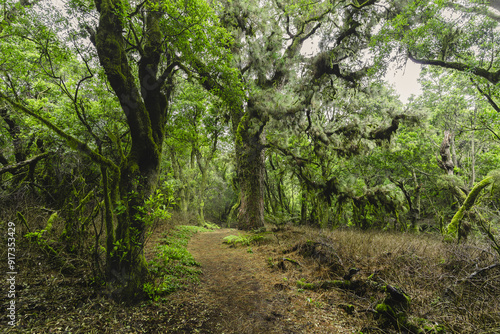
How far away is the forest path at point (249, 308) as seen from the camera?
9.51 ft

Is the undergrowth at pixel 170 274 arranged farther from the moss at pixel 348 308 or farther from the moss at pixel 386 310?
the moss at pixel 386 310

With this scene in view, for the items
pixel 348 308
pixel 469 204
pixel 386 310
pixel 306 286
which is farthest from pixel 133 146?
pixel 469 204

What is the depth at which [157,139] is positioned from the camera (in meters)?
4.18

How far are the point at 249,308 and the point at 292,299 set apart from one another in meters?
0.84

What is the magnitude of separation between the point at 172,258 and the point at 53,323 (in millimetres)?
2928

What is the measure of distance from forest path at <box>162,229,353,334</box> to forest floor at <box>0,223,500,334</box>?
0.02m

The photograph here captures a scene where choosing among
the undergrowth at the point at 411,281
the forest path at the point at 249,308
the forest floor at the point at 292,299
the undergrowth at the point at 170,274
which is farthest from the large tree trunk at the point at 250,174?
the forest floor at the point at 292,299

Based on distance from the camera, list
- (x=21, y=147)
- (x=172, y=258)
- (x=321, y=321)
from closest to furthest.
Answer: (x=321, y=321) < (x=172, y=258) < (x=21, y=147)

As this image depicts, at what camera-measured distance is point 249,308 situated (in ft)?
11.3

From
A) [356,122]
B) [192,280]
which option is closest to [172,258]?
[192,280]

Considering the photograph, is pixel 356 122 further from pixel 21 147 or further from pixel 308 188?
pixel 21 147

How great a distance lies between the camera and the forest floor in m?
2.52

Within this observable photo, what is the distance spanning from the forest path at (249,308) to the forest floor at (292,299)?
2 centimetres

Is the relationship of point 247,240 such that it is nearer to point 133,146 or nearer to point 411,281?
point 411,281
